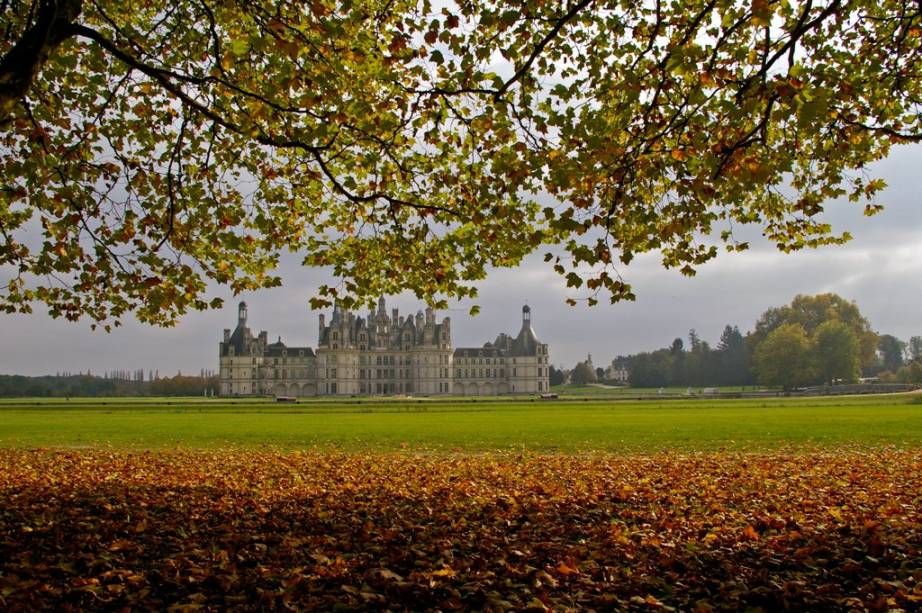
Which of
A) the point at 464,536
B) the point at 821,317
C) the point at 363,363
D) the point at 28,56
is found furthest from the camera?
the point at 363,363

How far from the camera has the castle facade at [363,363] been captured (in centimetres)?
10731

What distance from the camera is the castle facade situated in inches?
4225

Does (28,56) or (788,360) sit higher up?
(28,56)

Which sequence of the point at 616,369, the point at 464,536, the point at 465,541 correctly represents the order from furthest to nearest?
the point at 616,369 < the point at 464,536 < the point at 465,541

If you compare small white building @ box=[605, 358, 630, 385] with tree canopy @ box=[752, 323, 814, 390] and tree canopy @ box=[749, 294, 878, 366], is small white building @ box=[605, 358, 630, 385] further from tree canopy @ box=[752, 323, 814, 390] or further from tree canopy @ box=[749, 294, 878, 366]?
tree canopy @ box=[752, 323, 814, 390]

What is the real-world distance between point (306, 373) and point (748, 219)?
10496 cm

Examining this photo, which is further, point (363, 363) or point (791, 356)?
point (363, 363)

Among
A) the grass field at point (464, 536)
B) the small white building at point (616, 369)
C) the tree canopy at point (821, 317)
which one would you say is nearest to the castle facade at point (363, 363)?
the tree canopy at point (821, 317)

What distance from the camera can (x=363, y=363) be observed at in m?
109

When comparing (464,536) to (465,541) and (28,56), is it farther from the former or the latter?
(28,56)

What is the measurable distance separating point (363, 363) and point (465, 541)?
104918mm

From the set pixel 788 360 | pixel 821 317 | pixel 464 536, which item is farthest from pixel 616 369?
pixel 464 536

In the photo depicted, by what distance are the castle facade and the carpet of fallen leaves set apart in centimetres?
9928

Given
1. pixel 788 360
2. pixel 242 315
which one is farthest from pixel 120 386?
pixel 788 360
